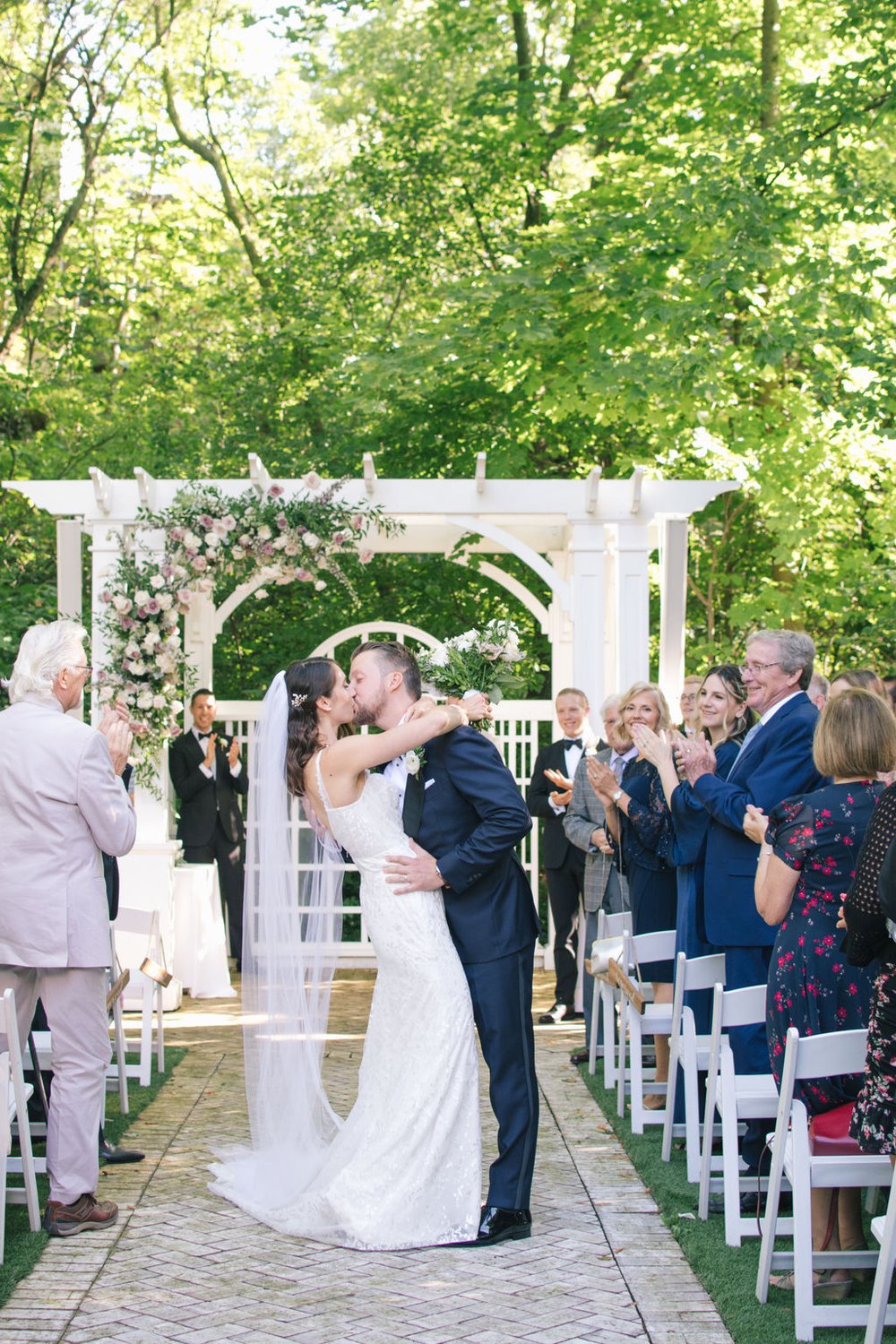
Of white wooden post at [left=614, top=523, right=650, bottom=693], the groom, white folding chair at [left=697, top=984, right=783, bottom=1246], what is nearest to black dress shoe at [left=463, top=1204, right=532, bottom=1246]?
the groom

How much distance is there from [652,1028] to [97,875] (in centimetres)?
236

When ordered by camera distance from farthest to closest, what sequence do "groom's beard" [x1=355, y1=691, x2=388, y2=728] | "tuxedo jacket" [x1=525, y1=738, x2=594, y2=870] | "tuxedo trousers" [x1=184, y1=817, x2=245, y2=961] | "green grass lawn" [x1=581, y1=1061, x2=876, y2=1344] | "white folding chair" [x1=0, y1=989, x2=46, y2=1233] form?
"tuxedo trousers" [x1=184, y1=817, x2=245, y2=961] < "tuxedo jacket" [x1=525, y1=738, x2=594, y2=870] < "groom's beard" [x1=355, y1=691, x2=388, y2=728] < "white folding chair" [x1=0, y1=989, x2=46, y2=1233] < "green grass lawn" [x1=581, y1=1061, x2=876, y2=1344]

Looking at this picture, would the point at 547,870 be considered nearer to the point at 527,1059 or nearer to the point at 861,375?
the point at 527,1059

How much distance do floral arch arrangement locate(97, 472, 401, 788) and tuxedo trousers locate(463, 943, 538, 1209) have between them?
15.9 ft

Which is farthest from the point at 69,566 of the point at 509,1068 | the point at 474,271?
the point at 474,271

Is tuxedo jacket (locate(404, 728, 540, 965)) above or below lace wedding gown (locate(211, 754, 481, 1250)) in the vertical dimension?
above

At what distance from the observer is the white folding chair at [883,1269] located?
3.33m

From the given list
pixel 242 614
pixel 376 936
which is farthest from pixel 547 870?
pixel 242 614

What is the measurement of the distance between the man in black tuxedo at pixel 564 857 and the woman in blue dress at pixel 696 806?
2.73m

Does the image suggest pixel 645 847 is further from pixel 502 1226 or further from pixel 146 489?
pixel 146 489

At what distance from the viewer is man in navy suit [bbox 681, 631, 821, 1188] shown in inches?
200

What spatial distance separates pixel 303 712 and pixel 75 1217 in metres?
1.78

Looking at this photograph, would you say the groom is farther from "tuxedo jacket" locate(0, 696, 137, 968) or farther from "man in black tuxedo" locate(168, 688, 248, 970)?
"man in black tuxedo" locate(168, 688, 248, 970)

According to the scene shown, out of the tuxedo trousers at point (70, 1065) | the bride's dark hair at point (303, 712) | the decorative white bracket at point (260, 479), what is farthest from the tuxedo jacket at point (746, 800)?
the decorative white bracket at point (260, 479)
